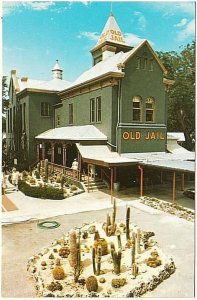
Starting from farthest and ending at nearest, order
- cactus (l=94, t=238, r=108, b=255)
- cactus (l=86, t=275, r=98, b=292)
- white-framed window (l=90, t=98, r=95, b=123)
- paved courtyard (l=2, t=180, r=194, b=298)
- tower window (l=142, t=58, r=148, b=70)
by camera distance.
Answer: white-framed window (l=90, t=98, r=95, b=123) < tower window (l=142, t=58, r=148, b=70) < cactus (l=94, t=238, r=108, b=255) < paved courtyard (l=2, t=180, r=194, b=298) < cactus (l=86, t=275, r=98, b=292)

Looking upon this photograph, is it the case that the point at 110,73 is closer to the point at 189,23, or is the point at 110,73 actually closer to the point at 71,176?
the point at 71,176

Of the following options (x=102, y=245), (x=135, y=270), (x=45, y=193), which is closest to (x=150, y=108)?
(x=45, y=193)

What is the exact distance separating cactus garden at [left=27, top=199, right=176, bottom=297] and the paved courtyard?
0.38 meters

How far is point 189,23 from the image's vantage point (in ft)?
40.9

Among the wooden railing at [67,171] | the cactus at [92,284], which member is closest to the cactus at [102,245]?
the cactus at [92,284]

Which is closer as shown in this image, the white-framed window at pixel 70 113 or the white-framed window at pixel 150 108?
the white-framed window at pixel 150 108

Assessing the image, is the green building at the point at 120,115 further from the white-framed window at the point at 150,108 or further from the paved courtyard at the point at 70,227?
the paved courtyard at the point at 70,227

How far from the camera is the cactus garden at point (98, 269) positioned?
9.47 meters

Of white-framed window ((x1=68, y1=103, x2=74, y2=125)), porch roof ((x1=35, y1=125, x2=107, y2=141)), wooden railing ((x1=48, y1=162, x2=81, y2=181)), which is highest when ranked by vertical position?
white-framed window ((x1=68, y1=103, x2=74, y2=125))

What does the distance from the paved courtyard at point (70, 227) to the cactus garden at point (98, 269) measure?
384 mm

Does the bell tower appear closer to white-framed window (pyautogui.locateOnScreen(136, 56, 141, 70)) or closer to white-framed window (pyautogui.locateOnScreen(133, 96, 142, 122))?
white-framed window (pyautogui.locateOnScreen(136, 56, 141, 70))

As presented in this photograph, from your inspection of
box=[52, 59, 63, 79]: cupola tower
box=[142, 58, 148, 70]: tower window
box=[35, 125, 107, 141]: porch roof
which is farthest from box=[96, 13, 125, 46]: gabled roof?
box=[35, 125, 107, 141]: porch roof

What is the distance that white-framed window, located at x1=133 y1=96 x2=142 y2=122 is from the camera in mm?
25516

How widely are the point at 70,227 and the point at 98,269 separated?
5458mm
